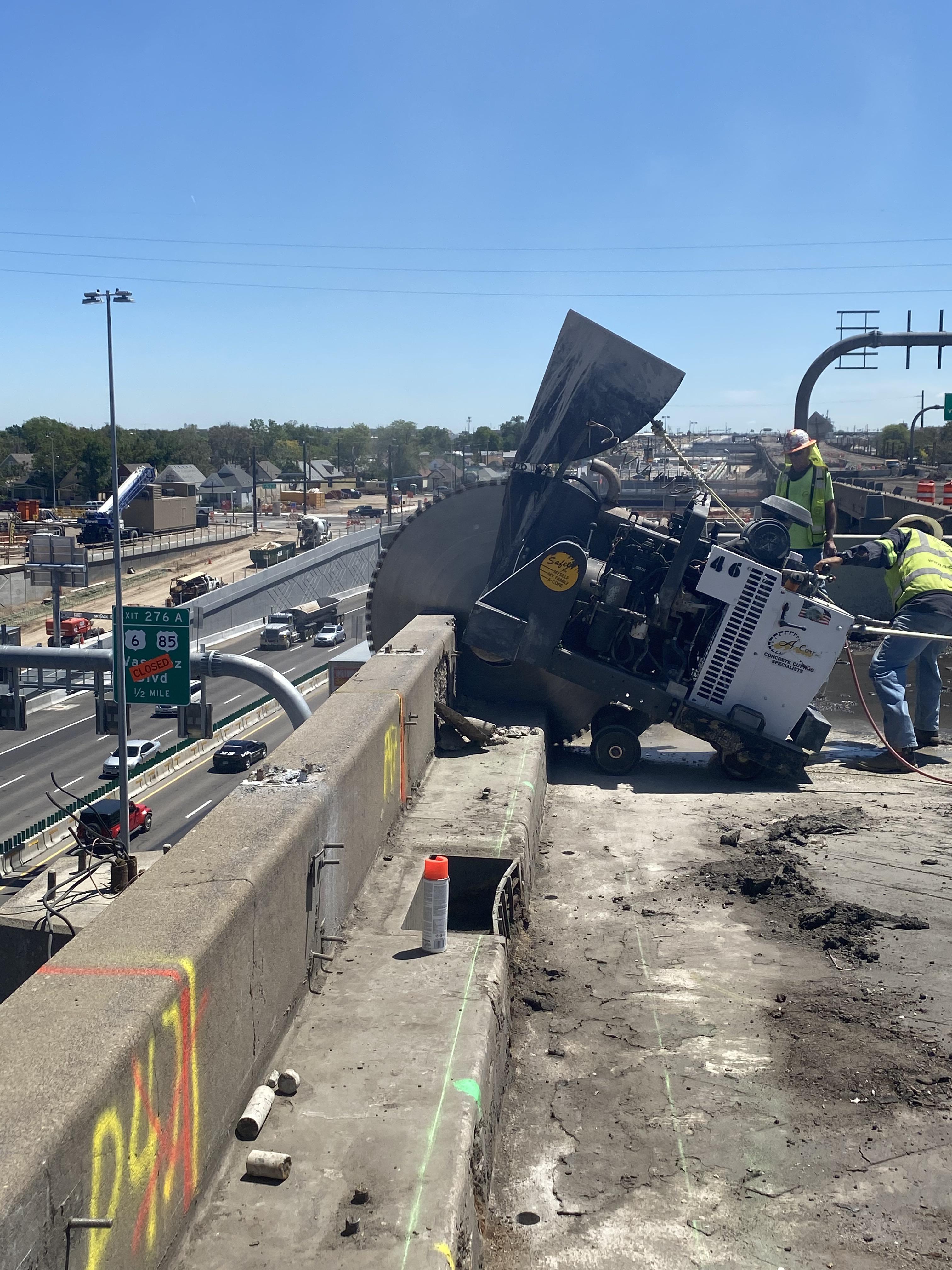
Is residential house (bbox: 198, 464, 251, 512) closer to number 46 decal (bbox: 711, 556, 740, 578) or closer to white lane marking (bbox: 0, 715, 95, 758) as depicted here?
white lane marking (bbox: 0, 715, 95, 758)

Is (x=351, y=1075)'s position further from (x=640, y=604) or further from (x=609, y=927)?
(x=640, y=604)

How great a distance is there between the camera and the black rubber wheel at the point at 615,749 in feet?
32.0

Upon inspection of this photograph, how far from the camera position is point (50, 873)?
12023 millimetres

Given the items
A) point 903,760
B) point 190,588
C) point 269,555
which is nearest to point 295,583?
point 269,555

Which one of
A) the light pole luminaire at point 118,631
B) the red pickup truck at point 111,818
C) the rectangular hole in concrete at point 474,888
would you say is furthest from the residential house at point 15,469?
the rectangular hole in concrete at point 474,888

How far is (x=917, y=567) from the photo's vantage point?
10688 millimetres

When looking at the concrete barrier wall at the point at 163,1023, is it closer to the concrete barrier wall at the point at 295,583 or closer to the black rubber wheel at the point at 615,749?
the black rubber wheel at the point at 615,749

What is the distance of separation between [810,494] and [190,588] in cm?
4689

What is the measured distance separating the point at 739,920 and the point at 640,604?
379cm

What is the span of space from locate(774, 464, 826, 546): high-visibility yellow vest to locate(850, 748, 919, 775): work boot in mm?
2098

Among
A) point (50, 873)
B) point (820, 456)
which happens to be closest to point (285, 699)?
point (50, 873)

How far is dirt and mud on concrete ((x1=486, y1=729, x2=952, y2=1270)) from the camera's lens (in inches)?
150

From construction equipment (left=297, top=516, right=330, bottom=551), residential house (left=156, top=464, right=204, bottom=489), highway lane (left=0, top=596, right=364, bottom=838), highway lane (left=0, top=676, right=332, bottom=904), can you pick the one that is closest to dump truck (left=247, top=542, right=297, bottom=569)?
construction equipment (left=297, top=516, right=330, bottom=551)

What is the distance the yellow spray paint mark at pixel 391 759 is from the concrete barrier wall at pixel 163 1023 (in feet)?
2.95
